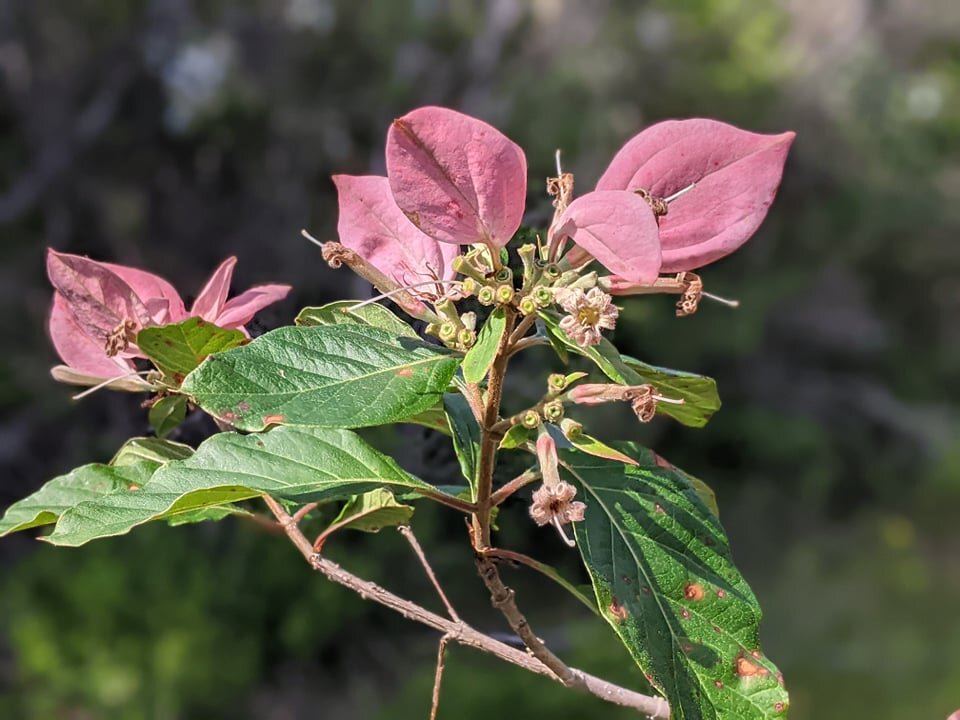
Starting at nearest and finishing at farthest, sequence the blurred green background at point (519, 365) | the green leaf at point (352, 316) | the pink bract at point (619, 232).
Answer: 1. the pink bract at point (619, 232)
2. the green leaf at point (352, 316)
3. the blurred green background at point (519, 365)

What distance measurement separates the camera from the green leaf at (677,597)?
1.16 feet

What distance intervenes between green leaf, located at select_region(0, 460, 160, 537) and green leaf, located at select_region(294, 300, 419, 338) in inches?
4.2

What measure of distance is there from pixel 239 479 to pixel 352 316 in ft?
0.33

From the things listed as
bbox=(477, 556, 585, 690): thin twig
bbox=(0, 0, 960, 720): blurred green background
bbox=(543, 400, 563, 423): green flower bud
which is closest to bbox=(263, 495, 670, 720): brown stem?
bbox=(477, 556, 585, 690): thin twig

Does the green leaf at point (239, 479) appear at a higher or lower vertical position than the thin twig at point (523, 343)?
lower

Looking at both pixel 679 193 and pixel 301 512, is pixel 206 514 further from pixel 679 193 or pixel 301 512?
pixel 679 193

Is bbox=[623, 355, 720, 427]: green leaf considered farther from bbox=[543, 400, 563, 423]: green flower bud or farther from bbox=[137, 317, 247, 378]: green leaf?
bbox=[137, 317, 247, 378]: green leaf

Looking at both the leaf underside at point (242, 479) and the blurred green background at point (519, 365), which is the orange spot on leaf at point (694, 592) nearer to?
the leaf underside at point (242, 479)

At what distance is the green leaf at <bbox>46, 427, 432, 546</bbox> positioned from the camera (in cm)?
34

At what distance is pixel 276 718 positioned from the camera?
245 cm

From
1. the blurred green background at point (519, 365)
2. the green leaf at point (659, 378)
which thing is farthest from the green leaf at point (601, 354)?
the blurred green background at point (519, 365)

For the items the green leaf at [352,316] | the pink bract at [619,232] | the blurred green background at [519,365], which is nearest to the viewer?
the pink bract at [619,232]

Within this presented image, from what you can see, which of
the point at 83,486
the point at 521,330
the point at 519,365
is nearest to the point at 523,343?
the point at 521,330

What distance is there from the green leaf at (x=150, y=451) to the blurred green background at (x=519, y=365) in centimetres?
18
